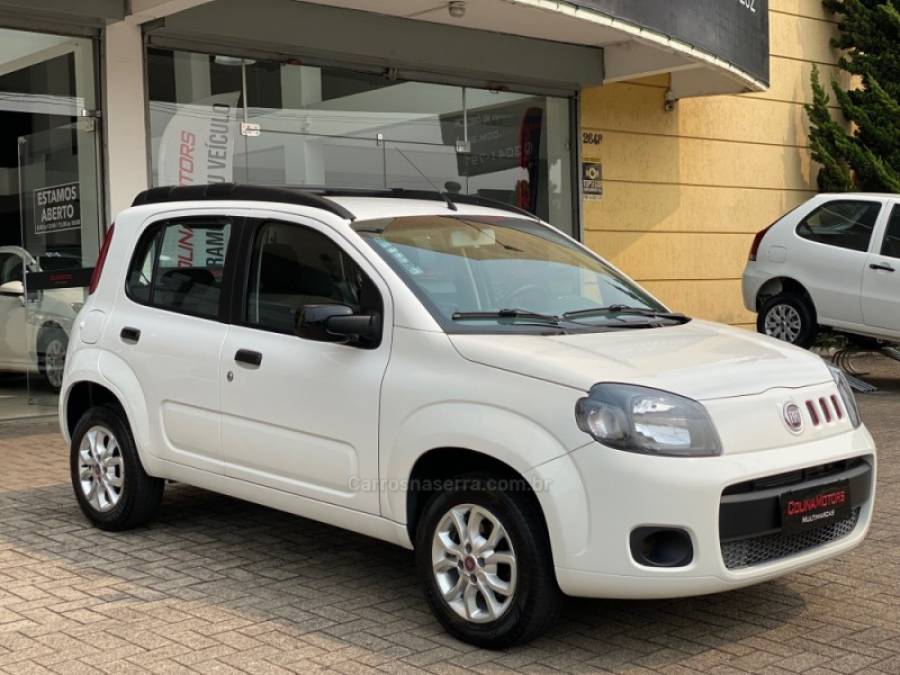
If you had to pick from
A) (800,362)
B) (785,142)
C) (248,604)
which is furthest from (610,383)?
(785,142)

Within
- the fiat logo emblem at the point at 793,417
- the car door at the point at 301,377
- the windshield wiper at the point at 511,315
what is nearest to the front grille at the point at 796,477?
the fiat logo emblem at the point at 793,417

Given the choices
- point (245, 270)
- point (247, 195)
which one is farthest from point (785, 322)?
point (245, 270)

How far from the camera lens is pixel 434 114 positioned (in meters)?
12.6

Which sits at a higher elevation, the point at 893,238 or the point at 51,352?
the point at 893,238

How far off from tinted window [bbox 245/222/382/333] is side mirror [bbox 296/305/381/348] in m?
0.13

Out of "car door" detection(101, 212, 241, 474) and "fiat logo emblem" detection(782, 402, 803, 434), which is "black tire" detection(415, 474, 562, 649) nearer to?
"fiat logo emblem" detection(782, 402, 803, 434)

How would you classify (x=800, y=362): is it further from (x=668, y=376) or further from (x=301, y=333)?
(x=301, y=333)

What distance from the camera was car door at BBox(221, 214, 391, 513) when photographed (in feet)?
15.4

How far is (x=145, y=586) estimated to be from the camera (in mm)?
5125

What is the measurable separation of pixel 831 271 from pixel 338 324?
826cm

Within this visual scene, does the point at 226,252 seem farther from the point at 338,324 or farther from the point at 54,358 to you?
the point at 54,358

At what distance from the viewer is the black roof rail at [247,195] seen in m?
5.15

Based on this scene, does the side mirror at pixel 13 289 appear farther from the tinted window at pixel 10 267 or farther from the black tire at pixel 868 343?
the black tire at pixel 868 343

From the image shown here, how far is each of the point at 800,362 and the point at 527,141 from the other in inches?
366
